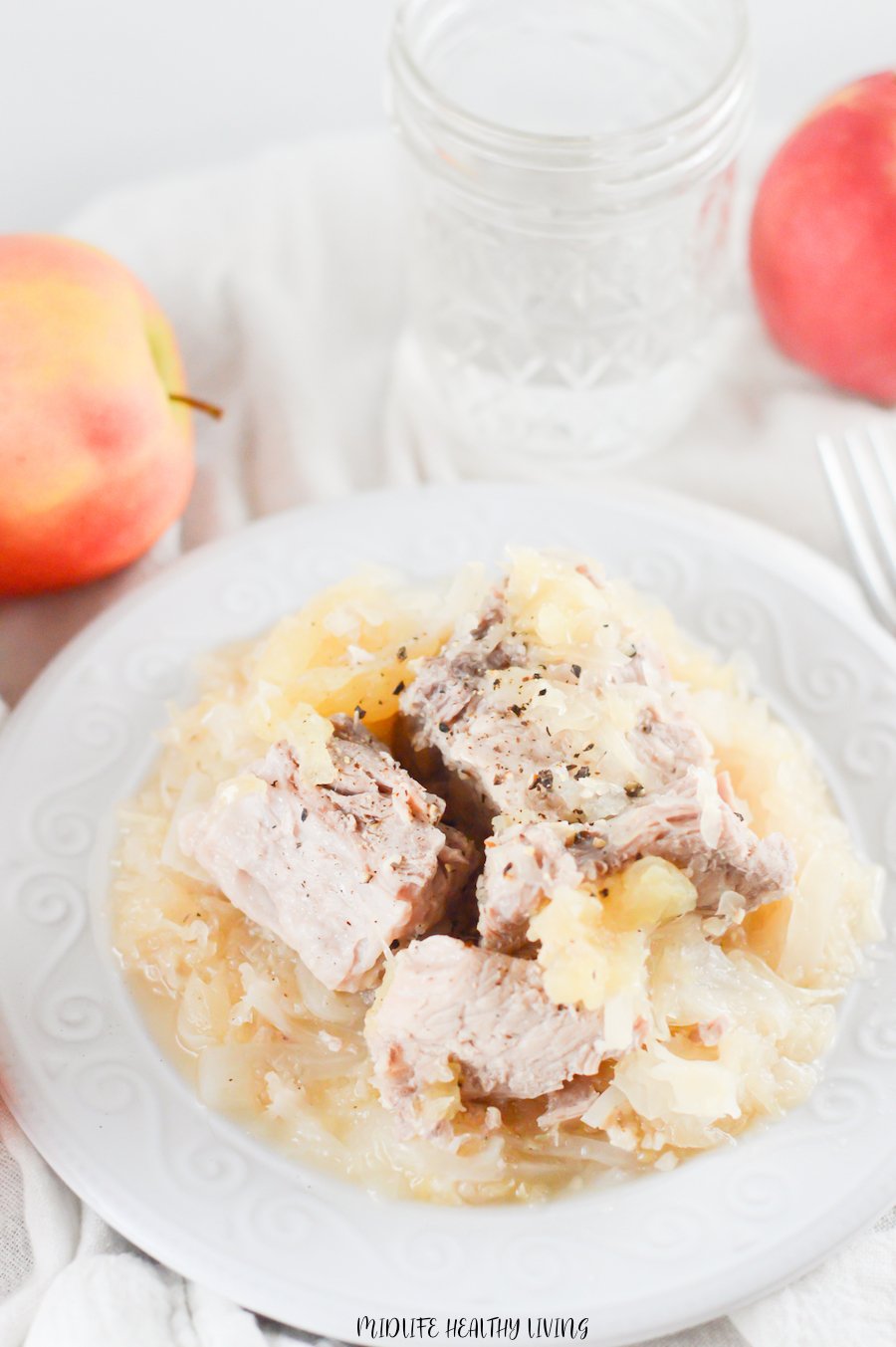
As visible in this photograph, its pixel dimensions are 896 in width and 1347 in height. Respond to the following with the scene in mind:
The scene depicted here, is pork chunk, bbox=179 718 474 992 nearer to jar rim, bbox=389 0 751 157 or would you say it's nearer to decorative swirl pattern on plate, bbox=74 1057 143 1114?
decorative swirl pattern on plate, bbox=74 1057 143 1114

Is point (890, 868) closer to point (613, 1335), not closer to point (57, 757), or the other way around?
point (613, 1335)

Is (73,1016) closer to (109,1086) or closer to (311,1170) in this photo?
(109,1086)

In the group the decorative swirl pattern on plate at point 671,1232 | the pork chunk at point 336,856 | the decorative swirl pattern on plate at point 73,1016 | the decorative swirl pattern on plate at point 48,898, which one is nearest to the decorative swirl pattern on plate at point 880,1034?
the decorative swirl pattern on plate at point 671,1232

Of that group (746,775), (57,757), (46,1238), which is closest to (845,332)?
(746,775)

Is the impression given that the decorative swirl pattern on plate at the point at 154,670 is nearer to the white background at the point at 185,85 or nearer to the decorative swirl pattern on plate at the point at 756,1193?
the decorative swirl pattern on plate at the point at 756,1193

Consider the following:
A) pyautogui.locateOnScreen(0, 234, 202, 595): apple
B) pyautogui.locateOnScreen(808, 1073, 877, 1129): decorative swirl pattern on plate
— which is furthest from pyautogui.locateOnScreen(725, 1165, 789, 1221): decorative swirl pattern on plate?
pyautogui.locateOnScreen(0, 234, 202, 595): apple

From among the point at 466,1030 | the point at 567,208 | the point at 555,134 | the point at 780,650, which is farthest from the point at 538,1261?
the point at 555,134
